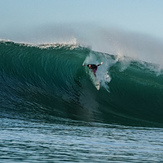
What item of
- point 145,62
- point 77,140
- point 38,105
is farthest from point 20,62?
point 77,140

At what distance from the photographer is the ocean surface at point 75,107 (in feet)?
26.3

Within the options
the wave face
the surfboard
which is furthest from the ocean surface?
the surfboard

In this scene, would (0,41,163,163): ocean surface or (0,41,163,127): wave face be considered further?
(0,41,163,127): wave face

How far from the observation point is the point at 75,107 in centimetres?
1656

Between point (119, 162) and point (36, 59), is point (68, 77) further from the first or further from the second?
point (119, 162)

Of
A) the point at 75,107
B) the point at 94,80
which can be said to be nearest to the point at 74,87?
the point at 94,80

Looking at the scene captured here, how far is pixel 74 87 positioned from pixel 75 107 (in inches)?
123

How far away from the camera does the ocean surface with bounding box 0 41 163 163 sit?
803cm

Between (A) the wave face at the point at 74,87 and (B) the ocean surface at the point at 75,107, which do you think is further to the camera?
(A) the wave face at the point at 74,87

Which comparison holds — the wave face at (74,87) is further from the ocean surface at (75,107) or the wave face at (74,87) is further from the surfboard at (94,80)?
the surfboard at (94,80)

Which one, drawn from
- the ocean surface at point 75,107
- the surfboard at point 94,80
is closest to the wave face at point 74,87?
the ocean surface at point 75,107

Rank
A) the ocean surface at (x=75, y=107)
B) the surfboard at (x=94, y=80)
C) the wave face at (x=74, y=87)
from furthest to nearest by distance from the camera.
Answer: the surfboard at (x=94, y=80)
the wave face at (x=74, y=87)
the ocean surface at (x=75, y=107)

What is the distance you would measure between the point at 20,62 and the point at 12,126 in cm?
1087

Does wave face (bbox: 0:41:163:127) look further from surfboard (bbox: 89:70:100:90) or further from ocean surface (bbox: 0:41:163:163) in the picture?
surfboard (bbox: 89:70:100:90)
